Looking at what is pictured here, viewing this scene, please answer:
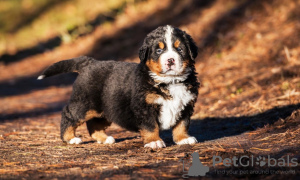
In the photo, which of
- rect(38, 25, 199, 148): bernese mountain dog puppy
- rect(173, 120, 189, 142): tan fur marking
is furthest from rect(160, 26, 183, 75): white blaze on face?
rect(173, 120, 189, 142): tan fur marking

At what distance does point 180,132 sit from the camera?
202 inches

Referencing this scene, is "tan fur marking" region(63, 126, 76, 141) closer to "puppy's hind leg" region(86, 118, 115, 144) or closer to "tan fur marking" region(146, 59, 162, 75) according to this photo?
"puppy's hind leg" region(86, 118, 115, 144)

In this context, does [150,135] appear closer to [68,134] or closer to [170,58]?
[170,58]

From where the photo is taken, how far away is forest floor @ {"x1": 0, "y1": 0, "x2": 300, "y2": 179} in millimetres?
3686

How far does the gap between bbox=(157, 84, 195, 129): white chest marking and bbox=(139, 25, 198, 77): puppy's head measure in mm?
191

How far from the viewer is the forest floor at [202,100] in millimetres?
3686

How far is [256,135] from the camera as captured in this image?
200 inches

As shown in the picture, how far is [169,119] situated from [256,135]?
1.14 meters

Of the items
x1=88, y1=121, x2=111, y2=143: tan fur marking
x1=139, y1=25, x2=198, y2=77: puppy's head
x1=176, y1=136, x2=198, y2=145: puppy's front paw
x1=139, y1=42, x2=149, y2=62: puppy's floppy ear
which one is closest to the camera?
x1=139, y1=25, x2=198, y2=77: puppy's head

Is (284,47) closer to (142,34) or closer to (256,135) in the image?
(256,135)

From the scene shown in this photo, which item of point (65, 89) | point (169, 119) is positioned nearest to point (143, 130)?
point (169, 119)

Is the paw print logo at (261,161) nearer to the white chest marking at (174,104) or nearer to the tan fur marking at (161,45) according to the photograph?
the white chest marking at (174,104)

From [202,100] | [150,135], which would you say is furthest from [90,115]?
[202,100]

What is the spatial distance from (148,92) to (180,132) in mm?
709
